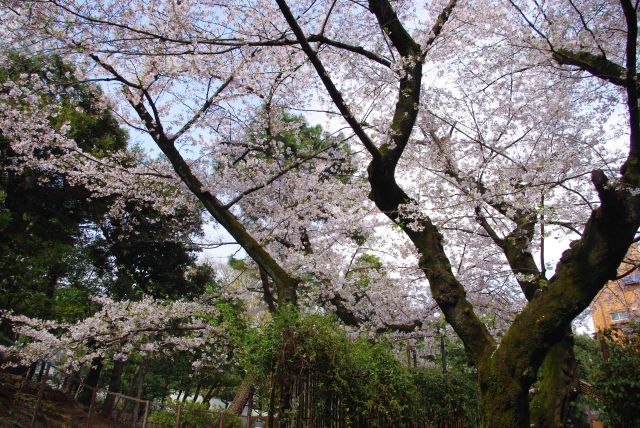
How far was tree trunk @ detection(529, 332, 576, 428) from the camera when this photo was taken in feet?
15.6

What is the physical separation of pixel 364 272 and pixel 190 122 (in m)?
5.50

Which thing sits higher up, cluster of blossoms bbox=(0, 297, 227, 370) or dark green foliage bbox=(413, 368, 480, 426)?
cluster of blossoms bbox=(0, 297, 227, 370)

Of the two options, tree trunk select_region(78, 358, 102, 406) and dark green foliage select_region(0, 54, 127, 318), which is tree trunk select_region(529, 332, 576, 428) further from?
tree trunk select_region(78, 358, 102, 406)

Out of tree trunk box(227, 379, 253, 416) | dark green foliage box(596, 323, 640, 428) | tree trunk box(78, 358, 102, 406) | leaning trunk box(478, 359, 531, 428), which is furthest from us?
tree trunk box(78, 358, 102, 406)

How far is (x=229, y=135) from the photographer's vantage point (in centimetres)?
809

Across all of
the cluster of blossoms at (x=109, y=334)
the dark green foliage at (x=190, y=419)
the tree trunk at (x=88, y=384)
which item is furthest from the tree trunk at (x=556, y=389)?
the tree trunk at (x=88, y=384)

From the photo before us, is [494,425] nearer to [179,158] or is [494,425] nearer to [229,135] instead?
[179,158]

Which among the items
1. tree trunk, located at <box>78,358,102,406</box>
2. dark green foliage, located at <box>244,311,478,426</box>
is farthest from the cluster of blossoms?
tree trunk, located at <box>78,358,102,406</box>

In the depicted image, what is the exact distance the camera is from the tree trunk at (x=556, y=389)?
4.76 meters

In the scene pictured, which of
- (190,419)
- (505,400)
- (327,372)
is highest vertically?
(327,372)

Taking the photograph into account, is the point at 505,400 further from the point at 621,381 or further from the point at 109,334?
the point at 109,334

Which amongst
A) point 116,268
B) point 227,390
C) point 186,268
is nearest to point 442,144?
point 186,268

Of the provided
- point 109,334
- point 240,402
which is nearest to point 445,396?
point 109,334

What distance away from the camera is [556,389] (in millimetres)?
4965
